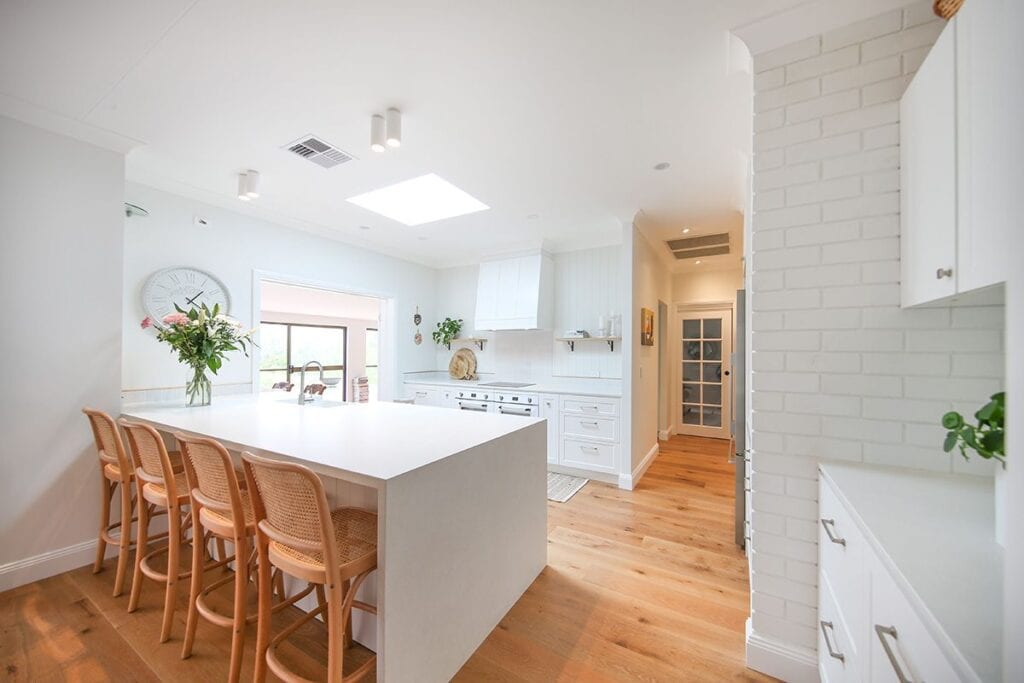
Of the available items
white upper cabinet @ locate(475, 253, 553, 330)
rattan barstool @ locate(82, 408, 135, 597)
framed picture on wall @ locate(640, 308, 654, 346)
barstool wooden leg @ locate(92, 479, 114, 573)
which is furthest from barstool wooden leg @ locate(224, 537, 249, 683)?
framed picture on wall @ locate(640, 308, 654, 346)

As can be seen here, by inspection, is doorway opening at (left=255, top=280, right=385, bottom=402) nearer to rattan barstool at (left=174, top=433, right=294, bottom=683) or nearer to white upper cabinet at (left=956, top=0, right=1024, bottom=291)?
rattan barstool at (left=174, top=433, right=294, bottom=683)

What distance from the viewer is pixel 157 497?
1786 mm

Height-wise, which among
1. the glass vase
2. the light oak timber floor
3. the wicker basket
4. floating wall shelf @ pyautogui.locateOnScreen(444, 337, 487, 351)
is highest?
the wicker basket

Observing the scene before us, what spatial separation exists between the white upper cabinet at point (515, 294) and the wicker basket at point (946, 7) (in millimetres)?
3348

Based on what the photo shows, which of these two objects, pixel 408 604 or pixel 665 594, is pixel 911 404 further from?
pixel 408 604

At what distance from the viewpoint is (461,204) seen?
11.1 feet

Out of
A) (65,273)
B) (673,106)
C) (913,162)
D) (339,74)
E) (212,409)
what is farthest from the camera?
(212,409)

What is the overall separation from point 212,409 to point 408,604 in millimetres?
1976

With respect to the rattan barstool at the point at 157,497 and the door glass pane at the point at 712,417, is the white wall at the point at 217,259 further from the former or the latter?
the door glass pane at the point at 712,417

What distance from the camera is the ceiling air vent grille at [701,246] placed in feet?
13.6

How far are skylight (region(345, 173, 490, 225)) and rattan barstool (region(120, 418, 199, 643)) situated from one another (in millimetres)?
2170

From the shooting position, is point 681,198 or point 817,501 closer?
point 817,501

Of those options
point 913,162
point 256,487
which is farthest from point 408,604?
point 913,162

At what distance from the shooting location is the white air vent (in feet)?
7.59
